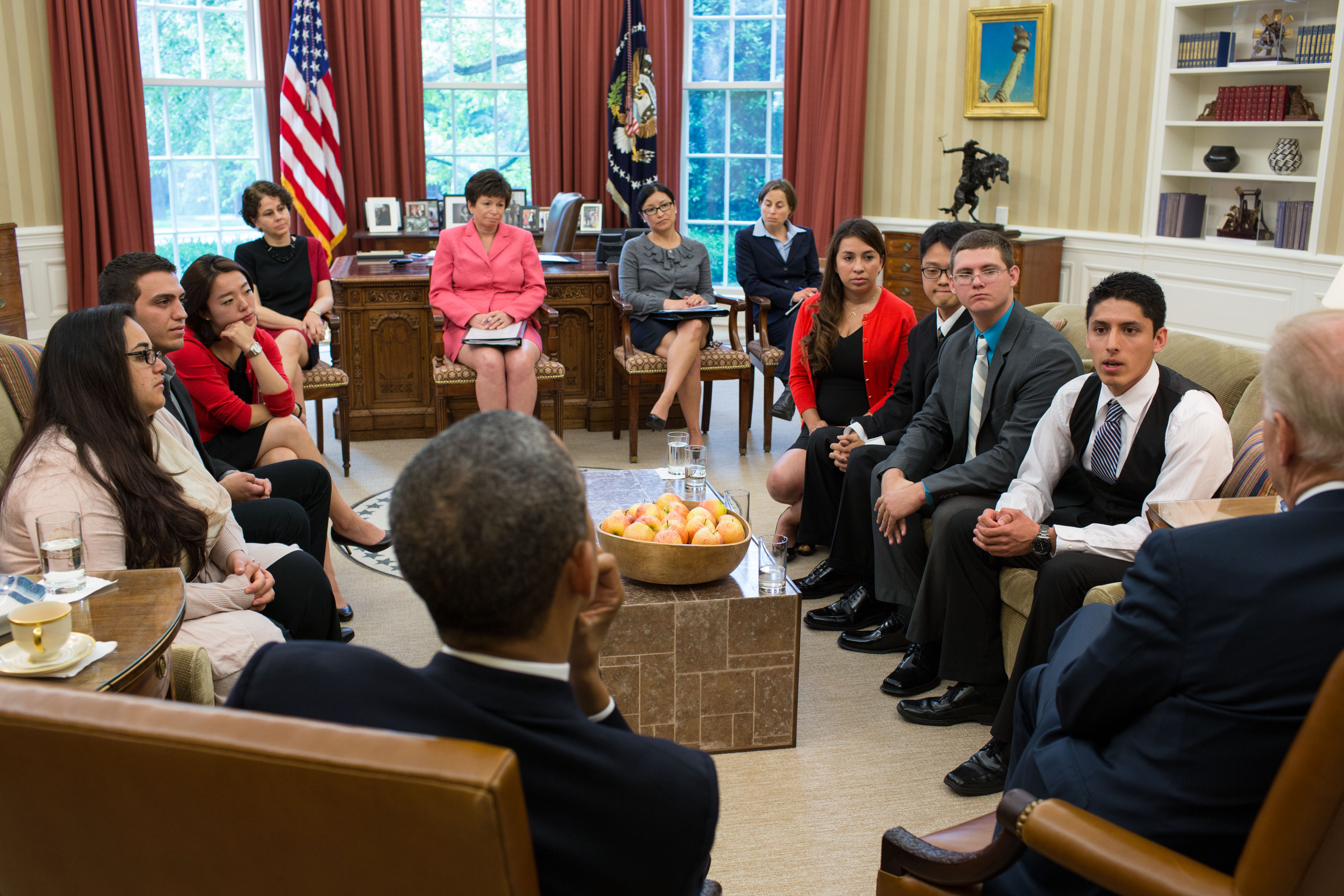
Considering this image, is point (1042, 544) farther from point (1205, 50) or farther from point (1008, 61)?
point (1008, 61)

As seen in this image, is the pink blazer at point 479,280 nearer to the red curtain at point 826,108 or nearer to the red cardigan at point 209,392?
the red cardigan at point 209,392

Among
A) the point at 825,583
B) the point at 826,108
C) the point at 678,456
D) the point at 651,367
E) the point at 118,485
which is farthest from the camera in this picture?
the point at 826,108

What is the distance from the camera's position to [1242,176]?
5531mm

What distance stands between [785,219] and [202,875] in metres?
5.08

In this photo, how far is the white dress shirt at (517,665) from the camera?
3.25ft

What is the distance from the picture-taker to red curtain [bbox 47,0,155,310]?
6.57m

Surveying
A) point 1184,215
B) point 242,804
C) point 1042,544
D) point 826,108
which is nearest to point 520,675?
point 242,804

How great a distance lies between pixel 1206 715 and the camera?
1.37 metres

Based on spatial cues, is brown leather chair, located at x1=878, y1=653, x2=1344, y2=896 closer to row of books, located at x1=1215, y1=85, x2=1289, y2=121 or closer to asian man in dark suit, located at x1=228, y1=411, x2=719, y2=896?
asian man in dark suit, located at x1=228, y1=411, x2=719, y2=896

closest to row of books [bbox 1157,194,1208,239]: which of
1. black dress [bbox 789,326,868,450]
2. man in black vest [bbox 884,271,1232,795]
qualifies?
black dress [bbox 789,326,868,450]

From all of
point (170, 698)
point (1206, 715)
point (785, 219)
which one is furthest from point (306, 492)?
point (785, 219)

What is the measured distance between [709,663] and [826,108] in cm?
594

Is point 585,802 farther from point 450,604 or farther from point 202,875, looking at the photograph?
point 202,875

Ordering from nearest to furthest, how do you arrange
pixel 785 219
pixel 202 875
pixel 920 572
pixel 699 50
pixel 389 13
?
pixel 202 875 < pixel 920 572 < pixel 785 219 < pixel 389 13 < pixel 699 50
